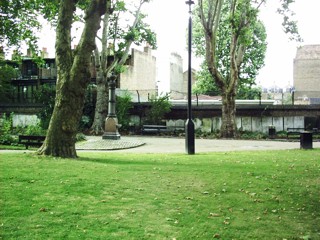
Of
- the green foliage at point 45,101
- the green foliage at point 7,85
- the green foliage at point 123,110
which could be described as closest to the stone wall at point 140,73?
the green foliage at point 7,85

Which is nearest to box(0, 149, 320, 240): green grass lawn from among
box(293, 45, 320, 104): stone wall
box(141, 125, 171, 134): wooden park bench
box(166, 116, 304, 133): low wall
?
box(141, 125, 171, 134): wooden park bench

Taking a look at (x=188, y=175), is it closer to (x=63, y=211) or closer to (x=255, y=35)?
(x=63, y=211)

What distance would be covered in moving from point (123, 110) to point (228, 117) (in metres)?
8.13

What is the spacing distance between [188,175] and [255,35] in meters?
39.7

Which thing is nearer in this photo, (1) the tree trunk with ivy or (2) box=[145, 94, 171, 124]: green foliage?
(1) the tree trunk with ivy

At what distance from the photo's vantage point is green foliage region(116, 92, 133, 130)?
95.8ft

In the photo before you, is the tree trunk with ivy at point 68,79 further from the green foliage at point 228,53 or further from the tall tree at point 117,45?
the green foliage at point 228,53

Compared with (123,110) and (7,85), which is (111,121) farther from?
(7,85)

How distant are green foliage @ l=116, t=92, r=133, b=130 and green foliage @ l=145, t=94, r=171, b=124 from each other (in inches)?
59.2

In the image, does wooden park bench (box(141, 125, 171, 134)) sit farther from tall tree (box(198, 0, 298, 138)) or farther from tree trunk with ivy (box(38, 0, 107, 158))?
→ tree trunk with ivy (box(38, 0, 107, 158))

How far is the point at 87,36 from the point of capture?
12.2 meters

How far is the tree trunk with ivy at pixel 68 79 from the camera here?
11828 millimetres

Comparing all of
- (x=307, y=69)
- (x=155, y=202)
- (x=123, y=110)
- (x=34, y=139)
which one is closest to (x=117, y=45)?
(x=123, y=110)

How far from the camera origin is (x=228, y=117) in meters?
25.1
